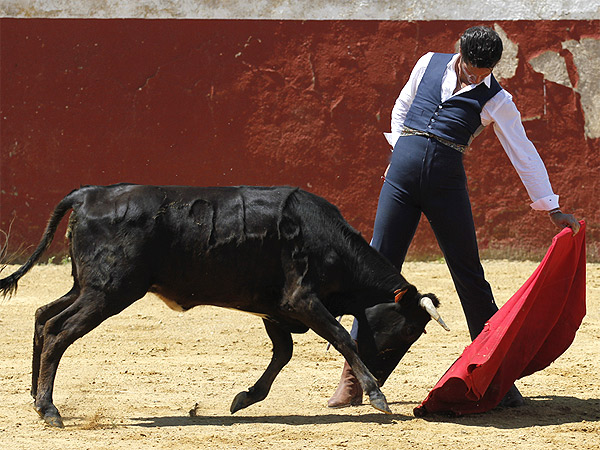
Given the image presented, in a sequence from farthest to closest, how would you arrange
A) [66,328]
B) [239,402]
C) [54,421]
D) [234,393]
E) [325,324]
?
[234,393], [239,402], [325,324], [66,328], [54,421]

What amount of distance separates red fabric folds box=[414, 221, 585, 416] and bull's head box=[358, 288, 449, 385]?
0.28 metres

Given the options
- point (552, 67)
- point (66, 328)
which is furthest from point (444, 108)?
point (552, 67)

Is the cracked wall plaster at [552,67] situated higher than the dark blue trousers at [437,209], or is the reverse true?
the cracked wall plaster at [552,67]

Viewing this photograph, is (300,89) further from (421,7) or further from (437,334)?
(437,334)

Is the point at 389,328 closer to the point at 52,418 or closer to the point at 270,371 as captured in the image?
the point at 270,371

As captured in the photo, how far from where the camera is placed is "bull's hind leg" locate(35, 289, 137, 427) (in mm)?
4445

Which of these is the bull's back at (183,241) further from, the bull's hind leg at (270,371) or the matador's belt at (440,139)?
the matador's belt at (440,139)

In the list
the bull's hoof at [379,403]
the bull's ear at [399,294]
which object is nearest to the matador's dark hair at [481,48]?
the bull's ear at [399,294]

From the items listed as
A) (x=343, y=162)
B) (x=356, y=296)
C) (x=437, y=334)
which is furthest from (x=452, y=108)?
(x=343, y=162)

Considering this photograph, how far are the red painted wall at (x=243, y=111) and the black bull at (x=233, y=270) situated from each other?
4733 millimetres

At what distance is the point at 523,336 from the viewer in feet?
15.8

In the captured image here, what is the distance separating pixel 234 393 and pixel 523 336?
5.24 feet

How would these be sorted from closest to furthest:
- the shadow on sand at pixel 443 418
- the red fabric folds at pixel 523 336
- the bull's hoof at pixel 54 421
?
the bull's hoof at pixel 54 421, the shadow on sand at pixel 443 418, the red fabric folds at pixel 523 336

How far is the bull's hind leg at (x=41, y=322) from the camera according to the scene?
15.5 feet
